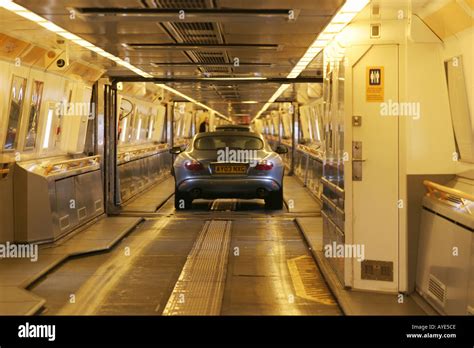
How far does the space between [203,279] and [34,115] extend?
14.5 ft

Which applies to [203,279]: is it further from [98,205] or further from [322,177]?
[98,205]

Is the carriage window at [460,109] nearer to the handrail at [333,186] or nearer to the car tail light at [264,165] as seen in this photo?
the handrail at [333,186]

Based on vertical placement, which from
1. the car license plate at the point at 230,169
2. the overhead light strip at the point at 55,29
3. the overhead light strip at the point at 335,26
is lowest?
the car license plate at the point at 230,169

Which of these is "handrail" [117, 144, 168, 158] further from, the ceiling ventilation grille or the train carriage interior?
the ceiling ventilation grille

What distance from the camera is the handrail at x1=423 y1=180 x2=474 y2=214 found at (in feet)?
15.6

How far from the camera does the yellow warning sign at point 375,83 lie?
5.78m

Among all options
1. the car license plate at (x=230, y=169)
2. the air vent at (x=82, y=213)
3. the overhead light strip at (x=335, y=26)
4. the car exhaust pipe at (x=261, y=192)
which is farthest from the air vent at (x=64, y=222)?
the overhead light strip at (x=335, y=26)

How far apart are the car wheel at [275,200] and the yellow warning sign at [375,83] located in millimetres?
6001

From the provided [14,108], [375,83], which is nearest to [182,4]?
[375,83]

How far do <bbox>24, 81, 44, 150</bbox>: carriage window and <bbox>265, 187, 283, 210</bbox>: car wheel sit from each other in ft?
15.0

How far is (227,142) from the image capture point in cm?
1197

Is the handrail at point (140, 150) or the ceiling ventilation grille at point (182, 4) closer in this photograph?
the ceiling ventilation grille at point (182, 4)
